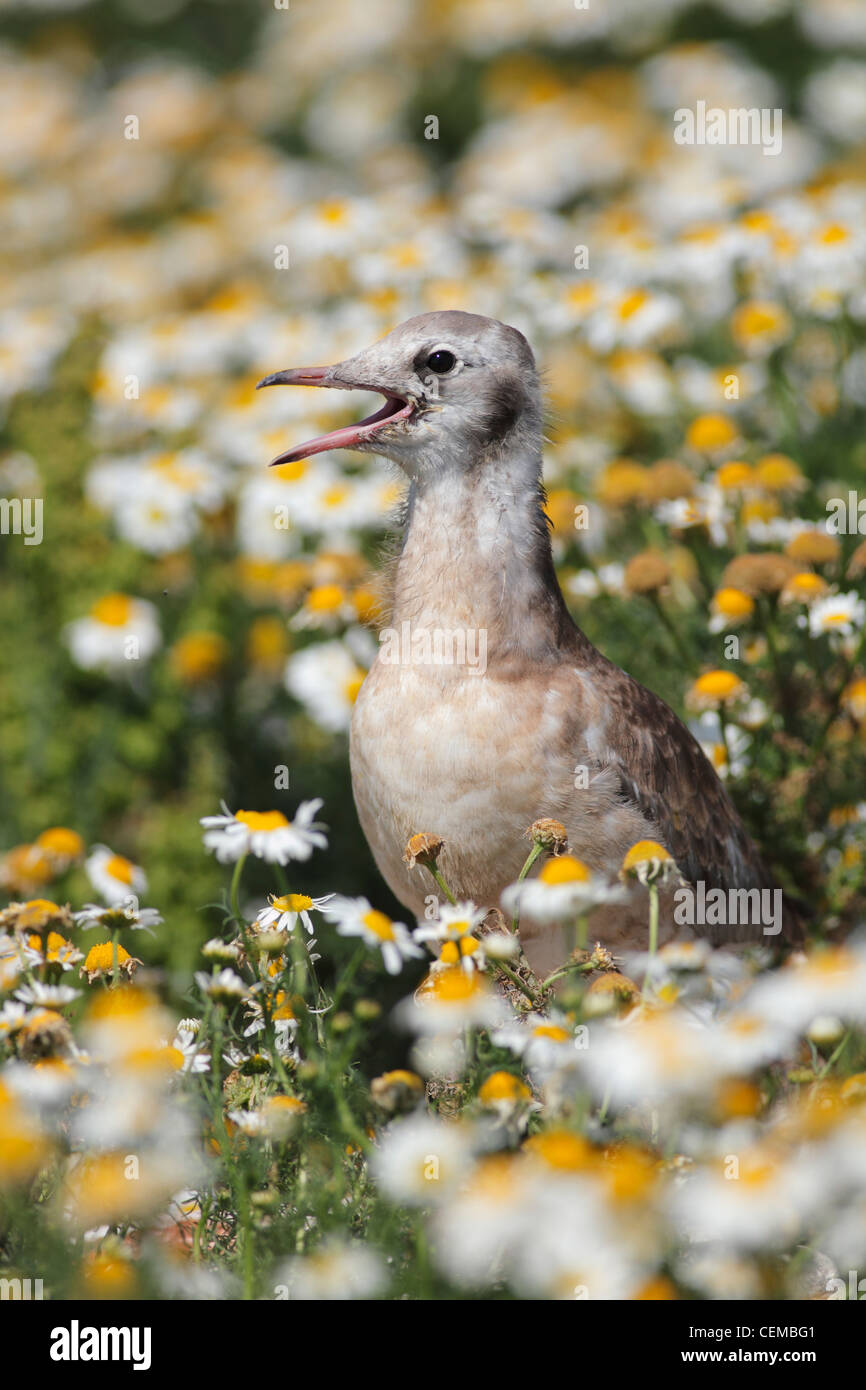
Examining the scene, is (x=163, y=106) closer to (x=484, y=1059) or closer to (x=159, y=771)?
(x=159, y=771)

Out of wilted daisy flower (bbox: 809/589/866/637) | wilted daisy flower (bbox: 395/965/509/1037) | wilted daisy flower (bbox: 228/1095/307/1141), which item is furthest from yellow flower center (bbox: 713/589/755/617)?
wilted daisy flower (bbox: 228/1095/307/1141)

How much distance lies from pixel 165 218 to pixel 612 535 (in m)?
5.65

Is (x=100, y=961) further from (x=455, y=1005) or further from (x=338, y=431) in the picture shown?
(x=338, y=431)

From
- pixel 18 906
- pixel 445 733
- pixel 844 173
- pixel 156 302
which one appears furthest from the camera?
pixel 156 302

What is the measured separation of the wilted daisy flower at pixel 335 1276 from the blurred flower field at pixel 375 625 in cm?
1

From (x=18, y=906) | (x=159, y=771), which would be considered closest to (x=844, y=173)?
(x=159, y=771)

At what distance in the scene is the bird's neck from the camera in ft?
11.7

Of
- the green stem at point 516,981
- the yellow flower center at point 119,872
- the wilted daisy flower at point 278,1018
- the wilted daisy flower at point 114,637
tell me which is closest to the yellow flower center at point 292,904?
the wilted daisy flower at point 278,1018

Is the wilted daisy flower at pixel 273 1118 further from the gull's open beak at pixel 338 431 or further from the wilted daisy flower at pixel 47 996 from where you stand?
the gull's open beak at pixel 338 431

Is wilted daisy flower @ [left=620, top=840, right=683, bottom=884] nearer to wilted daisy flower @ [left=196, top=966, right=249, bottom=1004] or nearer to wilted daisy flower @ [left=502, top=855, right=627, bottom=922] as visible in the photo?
wilted daisy flower @ [left=502, top=855, right=627, bottom=922]

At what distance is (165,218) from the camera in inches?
396

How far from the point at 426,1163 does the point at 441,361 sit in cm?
192

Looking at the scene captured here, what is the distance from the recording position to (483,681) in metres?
3.50

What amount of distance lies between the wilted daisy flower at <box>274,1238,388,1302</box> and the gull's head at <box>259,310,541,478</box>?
1761mm
